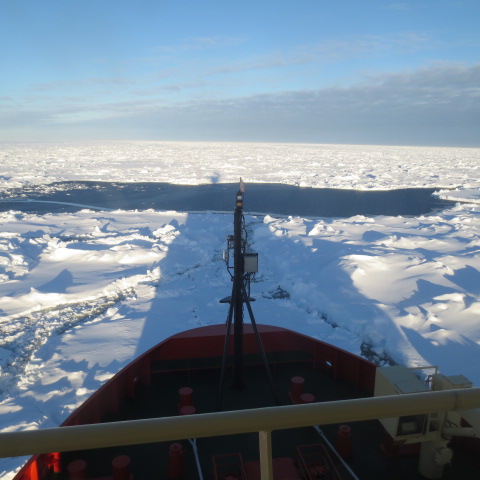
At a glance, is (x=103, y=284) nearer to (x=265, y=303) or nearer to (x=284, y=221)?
(x=265, y=303)

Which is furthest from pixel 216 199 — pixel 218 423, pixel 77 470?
pixel 218 423

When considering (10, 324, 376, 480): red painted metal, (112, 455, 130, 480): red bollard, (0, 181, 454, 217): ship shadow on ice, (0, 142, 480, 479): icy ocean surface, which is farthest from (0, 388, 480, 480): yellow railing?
(0, 181, 454, 217): ship shadow on ice

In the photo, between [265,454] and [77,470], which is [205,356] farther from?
[265,454]

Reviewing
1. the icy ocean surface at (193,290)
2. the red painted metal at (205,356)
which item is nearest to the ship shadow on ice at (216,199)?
the icy ocean surface at (193,290)

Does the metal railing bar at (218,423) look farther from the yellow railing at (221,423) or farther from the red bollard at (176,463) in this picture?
the red bollard at (176,463)

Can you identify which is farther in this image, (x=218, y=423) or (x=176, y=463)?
(x=176, y=463)

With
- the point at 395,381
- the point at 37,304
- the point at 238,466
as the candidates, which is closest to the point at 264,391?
the point at 238,466
